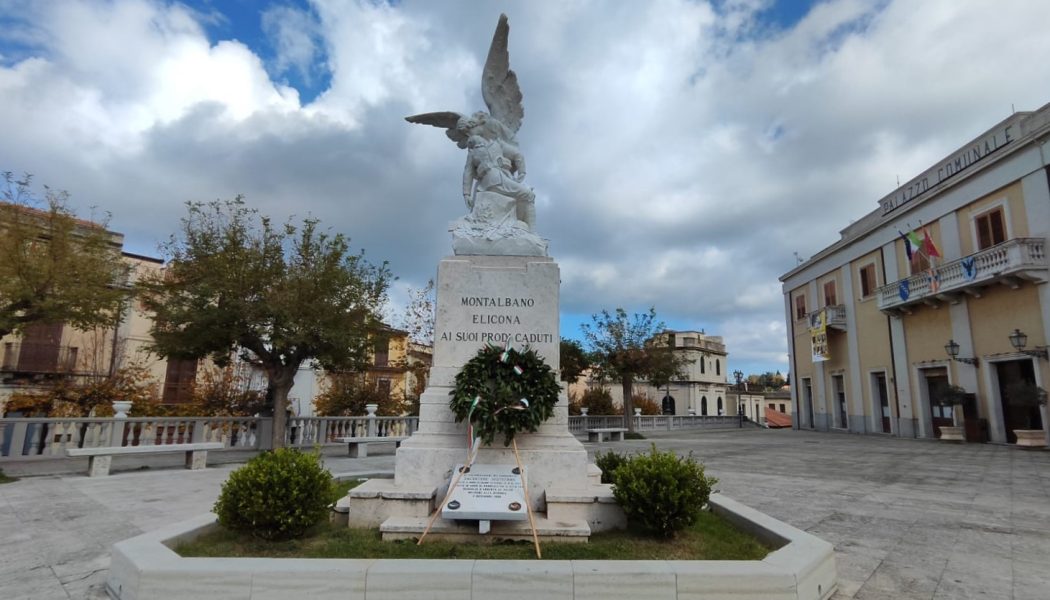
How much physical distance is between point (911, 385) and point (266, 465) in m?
26.8

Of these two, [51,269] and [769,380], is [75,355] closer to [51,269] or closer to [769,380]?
[51,269]

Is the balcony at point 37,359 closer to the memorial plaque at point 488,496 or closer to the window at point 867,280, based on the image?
the memorial plaque at point 488,496

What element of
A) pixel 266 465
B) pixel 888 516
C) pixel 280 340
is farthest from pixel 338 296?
pixel 888 516

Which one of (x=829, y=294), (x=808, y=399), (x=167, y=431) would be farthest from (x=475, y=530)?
(x=808, y=399)

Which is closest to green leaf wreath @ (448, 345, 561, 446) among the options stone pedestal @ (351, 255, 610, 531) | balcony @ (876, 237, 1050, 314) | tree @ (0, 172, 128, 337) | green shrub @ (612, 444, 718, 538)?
stone pedestal @ (351, 255, 610, 531)

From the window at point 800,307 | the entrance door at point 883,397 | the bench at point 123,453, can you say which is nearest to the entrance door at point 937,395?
the entrance door at point 883,397

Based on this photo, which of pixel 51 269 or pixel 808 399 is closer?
pixel 51 269

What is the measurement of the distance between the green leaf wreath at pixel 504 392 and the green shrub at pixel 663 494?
4.23ft

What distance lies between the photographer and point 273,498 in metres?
4.39

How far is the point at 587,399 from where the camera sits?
3325 cm

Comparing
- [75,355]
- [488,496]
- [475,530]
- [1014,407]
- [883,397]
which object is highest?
[75,355]

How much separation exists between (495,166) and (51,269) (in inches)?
311

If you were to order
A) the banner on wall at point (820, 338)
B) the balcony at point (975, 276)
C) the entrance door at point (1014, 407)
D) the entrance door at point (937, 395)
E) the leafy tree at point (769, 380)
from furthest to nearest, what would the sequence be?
1. the leafy tree at point (769, 380)
2. the banner on wall at point (820, 338)
3. the entrance door at point (937, 395)
4. the entrance door at point (1014, 407)
5. the balcony at point (975, 276)

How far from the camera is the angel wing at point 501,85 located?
847 cm
